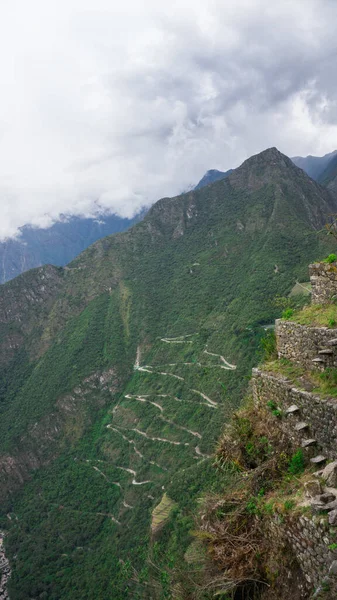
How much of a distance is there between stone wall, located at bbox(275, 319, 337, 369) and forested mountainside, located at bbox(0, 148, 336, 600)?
1.96 meters

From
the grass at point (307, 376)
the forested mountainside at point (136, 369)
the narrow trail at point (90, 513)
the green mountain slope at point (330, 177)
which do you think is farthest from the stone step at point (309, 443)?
the green mountain slope at point (330, 177)

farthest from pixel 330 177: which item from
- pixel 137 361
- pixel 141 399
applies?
pixel 141 399

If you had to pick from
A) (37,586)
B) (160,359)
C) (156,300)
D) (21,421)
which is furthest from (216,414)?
(21,421)

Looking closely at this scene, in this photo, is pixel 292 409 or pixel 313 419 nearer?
pixel 313 419

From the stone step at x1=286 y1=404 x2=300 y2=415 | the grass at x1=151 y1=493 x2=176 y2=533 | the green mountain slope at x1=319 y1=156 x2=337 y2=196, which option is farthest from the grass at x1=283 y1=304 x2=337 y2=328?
the green mountain slope at x1=319 y1=156 x2=337 y2=196

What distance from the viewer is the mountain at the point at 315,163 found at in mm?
155000

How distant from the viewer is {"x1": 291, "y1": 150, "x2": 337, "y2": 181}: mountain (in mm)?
155000

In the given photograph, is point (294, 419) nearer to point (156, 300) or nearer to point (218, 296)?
point (218, 296)

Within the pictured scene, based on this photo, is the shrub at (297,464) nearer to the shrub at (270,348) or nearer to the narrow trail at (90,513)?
the shrub at (270,348)

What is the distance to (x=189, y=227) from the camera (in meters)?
118

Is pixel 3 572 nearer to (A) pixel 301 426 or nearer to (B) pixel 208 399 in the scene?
(B) pixel 208 399

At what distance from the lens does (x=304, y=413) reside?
661 centimetres

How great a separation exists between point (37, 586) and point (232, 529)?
64.3 m

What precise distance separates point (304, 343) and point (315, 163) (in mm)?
180367
